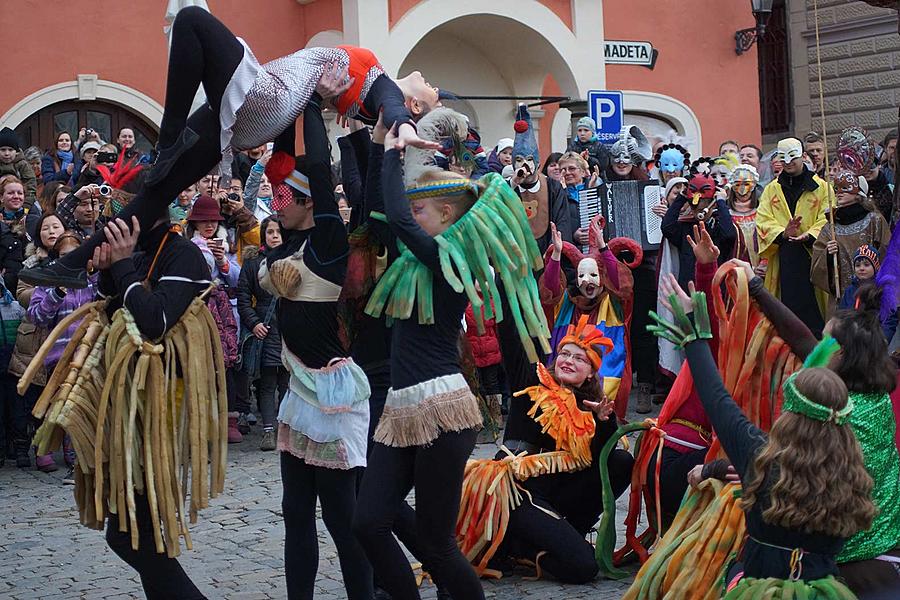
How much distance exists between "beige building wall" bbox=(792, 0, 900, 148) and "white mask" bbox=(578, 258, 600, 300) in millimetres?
13561

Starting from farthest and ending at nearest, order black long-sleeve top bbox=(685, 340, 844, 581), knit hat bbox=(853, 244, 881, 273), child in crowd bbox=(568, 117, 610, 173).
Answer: child in crowd bbox=(568, 117, 610, 173)
knit hat bbox=(853, 244, 881, 273)
black long-sleeve top bbox=(685, 340, 844, 581)

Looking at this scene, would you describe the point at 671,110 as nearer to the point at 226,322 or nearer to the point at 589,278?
the point at 589,278

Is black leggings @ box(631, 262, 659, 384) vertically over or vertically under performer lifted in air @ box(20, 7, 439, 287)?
under

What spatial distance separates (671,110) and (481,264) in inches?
606

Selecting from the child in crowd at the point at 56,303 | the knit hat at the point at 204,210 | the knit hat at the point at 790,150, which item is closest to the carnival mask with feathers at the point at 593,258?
the knit hat at the point at 790,150

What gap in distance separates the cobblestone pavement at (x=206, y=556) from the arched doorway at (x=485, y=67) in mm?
10816

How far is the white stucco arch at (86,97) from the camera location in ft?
47.8

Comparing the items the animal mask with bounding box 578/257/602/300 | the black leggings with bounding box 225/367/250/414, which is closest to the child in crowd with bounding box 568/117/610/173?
the animal mask with bounding box 578/257/602/300

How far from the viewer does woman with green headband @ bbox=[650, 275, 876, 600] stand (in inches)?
148

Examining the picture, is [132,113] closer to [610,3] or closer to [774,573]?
[610,3]

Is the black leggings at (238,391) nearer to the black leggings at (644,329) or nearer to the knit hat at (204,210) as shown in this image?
the knit hat at (204,210)

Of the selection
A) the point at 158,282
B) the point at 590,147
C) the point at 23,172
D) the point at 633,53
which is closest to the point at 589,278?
the point at 590,147

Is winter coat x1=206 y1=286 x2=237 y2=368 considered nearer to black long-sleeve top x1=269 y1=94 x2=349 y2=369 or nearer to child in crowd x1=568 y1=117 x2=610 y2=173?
child in crowd x1=568 y1=117 x2=610 y2=173

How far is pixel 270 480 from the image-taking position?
8.41 metres
